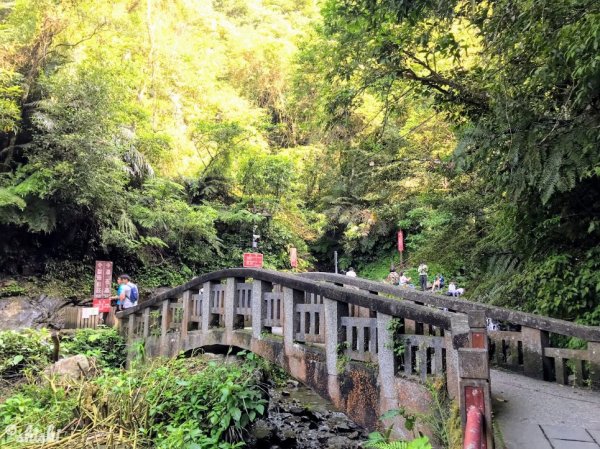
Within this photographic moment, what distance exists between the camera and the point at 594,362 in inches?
187

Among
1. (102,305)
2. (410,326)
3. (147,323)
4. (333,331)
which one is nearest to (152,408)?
(333,331)

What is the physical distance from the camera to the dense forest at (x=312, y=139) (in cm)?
543

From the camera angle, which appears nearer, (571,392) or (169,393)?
(571,392)

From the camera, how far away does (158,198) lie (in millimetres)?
16547

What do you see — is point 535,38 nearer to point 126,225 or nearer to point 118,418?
point 118,418

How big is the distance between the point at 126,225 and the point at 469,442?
15.2 m

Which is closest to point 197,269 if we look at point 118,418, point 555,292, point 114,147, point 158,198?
point 158,198

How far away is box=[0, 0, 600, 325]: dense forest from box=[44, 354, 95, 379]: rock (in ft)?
18.5

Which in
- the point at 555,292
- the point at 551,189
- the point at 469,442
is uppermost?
the point at 551,189

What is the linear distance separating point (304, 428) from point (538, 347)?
390cm

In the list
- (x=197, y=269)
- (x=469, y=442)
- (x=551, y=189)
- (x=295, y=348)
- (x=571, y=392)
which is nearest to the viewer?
(x=469, y=442)

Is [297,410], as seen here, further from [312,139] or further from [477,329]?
[312,139]

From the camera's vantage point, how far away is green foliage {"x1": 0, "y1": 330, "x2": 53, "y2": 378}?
855 centimetres

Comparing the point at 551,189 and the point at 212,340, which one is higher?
the point at 551,189
